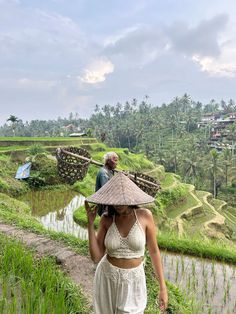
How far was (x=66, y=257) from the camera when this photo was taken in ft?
14.5

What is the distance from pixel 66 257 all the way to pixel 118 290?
107 inches

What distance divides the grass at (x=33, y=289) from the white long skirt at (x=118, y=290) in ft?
1.97

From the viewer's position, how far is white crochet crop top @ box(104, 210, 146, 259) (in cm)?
187

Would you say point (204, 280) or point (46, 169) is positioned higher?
point (46, 169)

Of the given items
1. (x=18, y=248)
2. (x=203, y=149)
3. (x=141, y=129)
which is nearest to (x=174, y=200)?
(x=18, y=248)

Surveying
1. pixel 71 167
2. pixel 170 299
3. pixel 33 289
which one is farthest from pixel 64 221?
pixel 33 289

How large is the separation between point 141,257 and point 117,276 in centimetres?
17

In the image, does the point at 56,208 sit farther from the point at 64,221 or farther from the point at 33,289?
the point at 33,289

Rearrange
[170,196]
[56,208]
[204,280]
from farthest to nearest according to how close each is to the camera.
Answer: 1. [170,196]
2. [56,208]
3. [204,280]

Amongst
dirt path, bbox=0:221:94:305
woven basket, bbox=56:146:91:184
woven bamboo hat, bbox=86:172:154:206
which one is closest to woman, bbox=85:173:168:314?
woven bamboo hat, bbox=86:172:154:206

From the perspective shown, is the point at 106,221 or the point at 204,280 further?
the point at 204,280

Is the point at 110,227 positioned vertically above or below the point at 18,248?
above

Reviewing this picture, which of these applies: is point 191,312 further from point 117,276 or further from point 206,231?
point 206,231

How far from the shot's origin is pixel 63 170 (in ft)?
16.6
